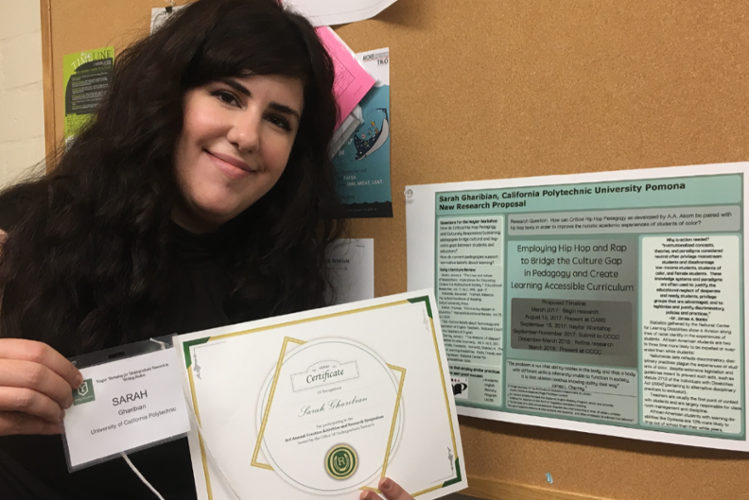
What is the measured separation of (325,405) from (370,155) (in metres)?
0.41

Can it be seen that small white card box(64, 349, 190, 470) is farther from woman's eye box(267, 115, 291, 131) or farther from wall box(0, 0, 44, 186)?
wall box(0, 0, 44, 186)

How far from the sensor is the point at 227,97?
66cm

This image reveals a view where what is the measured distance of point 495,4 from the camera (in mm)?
666

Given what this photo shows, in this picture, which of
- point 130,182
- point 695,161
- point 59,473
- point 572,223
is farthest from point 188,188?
point 695,161

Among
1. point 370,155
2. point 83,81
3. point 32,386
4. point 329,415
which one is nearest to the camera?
point 32,386

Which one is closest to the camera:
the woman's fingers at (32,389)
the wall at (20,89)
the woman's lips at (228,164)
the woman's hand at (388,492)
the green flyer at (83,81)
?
the woman's fingers at (32,389)

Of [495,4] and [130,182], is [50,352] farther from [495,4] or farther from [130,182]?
[495,4]

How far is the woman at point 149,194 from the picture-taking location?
623 millimetres

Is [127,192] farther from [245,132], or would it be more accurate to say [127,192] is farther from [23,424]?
[23,424]

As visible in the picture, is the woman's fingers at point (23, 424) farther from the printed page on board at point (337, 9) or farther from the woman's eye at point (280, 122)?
the printed page on board at point (337, 9)

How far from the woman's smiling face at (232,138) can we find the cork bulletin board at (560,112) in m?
0.18

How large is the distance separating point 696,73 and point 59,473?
994 mm

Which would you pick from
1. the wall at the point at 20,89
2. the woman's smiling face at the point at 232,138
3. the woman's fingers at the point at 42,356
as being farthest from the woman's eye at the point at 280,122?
the wall at the point at 20,89

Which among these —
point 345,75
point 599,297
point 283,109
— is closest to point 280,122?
point 283,109
